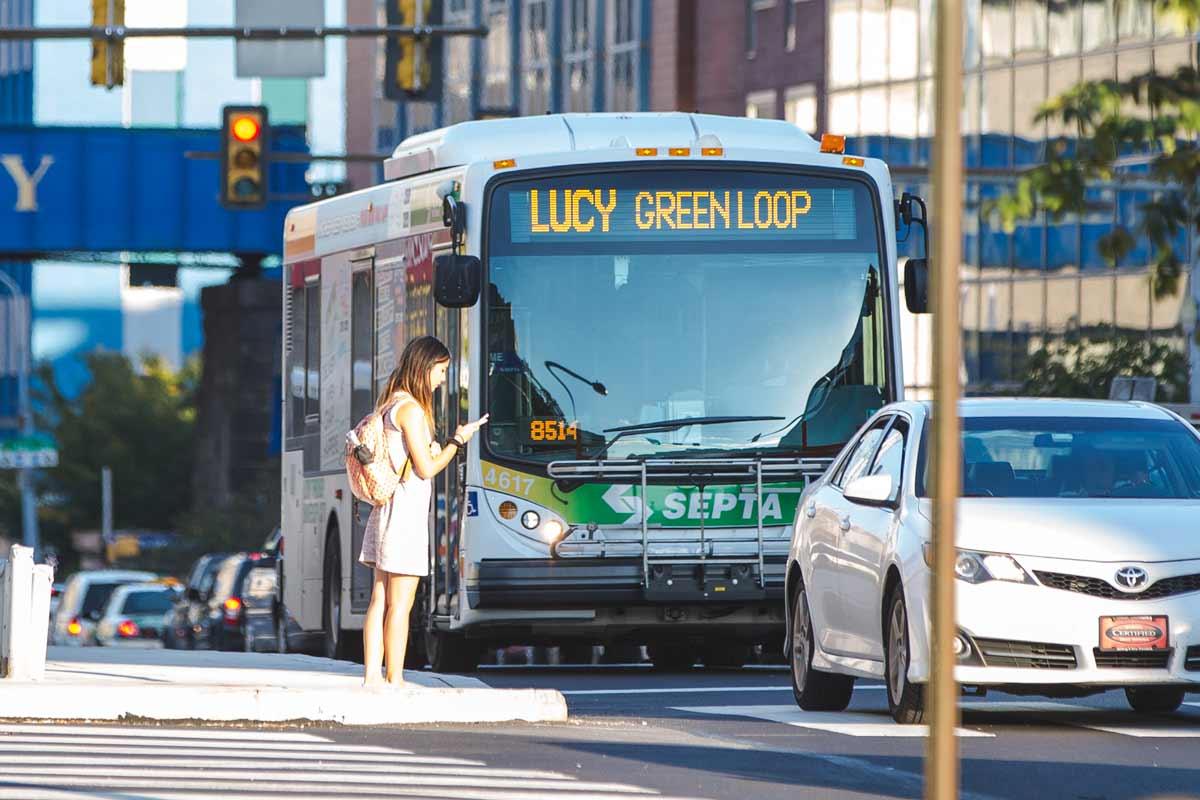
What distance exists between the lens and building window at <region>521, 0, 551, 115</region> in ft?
230

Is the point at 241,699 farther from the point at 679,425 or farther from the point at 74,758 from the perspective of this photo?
the point at 679,425

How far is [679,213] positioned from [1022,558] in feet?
20.6

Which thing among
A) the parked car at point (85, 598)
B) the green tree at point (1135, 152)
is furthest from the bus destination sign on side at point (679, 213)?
the parked car at point (85, 598)

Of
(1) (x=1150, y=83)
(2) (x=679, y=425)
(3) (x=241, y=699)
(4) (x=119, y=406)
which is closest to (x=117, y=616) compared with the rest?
(2) (x=679, y=425)

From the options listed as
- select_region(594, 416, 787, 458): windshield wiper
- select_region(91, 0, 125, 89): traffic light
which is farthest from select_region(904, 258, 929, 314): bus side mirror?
select_region(91, 0, 125, 89): traffic light

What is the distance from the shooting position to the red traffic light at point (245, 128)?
93.9ft

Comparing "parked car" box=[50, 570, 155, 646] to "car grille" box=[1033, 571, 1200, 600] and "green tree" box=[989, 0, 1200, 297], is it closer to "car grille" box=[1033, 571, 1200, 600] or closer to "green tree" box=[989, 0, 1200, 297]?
"car grille" box=[1033, 571, 1200, 600]

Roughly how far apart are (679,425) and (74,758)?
24.6 feet

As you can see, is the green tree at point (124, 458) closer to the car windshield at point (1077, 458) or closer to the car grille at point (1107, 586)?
the car windshield at point (1077, 458)

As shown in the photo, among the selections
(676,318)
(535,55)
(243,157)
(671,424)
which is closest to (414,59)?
(243,157)

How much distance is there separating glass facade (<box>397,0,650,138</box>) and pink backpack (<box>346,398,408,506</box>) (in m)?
49.9

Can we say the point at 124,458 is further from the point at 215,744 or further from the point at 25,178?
the point at 215,744

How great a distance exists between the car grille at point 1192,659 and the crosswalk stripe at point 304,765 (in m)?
3.11

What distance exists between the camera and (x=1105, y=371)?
127ft
